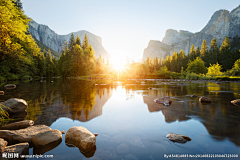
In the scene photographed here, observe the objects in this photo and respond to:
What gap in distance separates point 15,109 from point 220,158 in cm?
989

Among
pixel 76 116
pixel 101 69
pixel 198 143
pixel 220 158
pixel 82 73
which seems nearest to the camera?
pixel 220 158

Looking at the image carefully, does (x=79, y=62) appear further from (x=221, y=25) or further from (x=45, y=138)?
(x=221, y=25)

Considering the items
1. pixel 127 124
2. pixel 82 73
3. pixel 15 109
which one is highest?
pixel 82 73

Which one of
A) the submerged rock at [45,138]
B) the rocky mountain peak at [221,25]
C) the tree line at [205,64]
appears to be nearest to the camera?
the submerged rock at [45,138]

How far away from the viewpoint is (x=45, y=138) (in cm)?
426

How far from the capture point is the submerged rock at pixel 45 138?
4143mm

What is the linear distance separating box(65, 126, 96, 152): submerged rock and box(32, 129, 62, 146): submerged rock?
1.23 feet

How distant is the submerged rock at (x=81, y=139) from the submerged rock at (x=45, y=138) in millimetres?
374

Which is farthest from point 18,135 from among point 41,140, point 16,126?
point 16,126

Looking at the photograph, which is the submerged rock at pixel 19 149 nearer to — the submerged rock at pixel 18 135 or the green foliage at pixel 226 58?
the submerged rock at pixel 18 135

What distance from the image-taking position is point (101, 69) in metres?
100

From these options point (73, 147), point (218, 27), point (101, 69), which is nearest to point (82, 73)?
point (101, 69)

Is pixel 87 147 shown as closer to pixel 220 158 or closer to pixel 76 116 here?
pixel 76 116

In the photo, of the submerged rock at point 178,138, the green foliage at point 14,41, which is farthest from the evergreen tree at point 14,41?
the submerged rock at point 178,138
